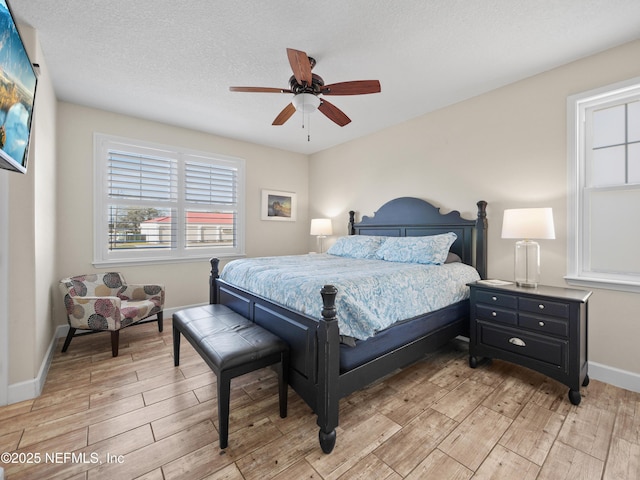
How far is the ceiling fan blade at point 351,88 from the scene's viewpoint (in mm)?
2119

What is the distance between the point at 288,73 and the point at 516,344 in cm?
313

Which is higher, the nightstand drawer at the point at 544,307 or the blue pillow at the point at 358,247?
the blue pillow at the point at 358,247

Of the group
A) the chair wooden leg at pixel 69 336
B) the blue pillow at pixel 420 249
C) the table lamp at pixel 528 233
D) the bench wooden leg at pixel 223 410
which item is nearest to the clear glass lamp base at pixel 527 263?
the table lamp at pixel 528 233

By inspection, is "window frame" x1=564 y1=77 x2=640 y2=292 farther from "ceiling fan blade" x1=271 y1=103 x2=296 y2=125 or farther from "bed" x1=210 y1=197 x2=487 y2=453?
"ceiling fan blade" x1=271 y1=103 x2=296 y2=125

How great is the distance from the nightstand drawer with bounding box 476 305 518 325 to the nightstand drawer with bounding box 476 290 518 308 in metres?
0.04

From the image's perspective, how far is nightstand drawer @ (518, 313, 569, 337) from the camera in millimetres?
2133

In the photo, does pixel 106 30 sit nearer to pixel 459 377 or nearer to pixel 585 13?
pixel 585 13

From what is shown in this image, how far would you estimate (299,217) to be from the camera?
5.43 metres

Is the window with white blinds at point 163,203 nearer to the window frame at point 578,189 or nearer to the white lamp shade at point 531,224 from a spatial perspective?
the white lamp shade at point 531,224

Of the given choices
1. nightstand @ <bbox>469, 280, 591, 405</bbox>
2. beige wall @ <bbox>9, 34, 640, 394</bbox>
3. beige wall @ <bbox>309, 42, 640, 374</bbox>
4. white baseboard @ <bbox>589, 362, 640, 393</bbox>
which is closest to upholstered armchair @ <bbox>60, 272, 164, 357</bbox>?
beige wall @ <bbox>9, 34, 640, 394</bbox>

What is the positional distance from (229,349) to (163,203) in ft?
9.80

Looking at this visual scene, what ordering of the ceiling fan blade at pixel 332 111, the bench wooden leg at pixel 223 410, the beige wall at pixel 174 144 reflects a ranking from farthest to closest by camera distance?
the beige wall at pixel 174 144 → the ceiling fan blade at pixel 332 111 → the bench wooden leg at pixel 223 410

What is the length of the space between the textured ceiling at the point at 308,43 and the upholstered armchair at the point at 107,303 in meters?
2.08

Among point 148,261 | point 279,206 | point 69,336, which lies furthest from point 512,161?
point 69,336
